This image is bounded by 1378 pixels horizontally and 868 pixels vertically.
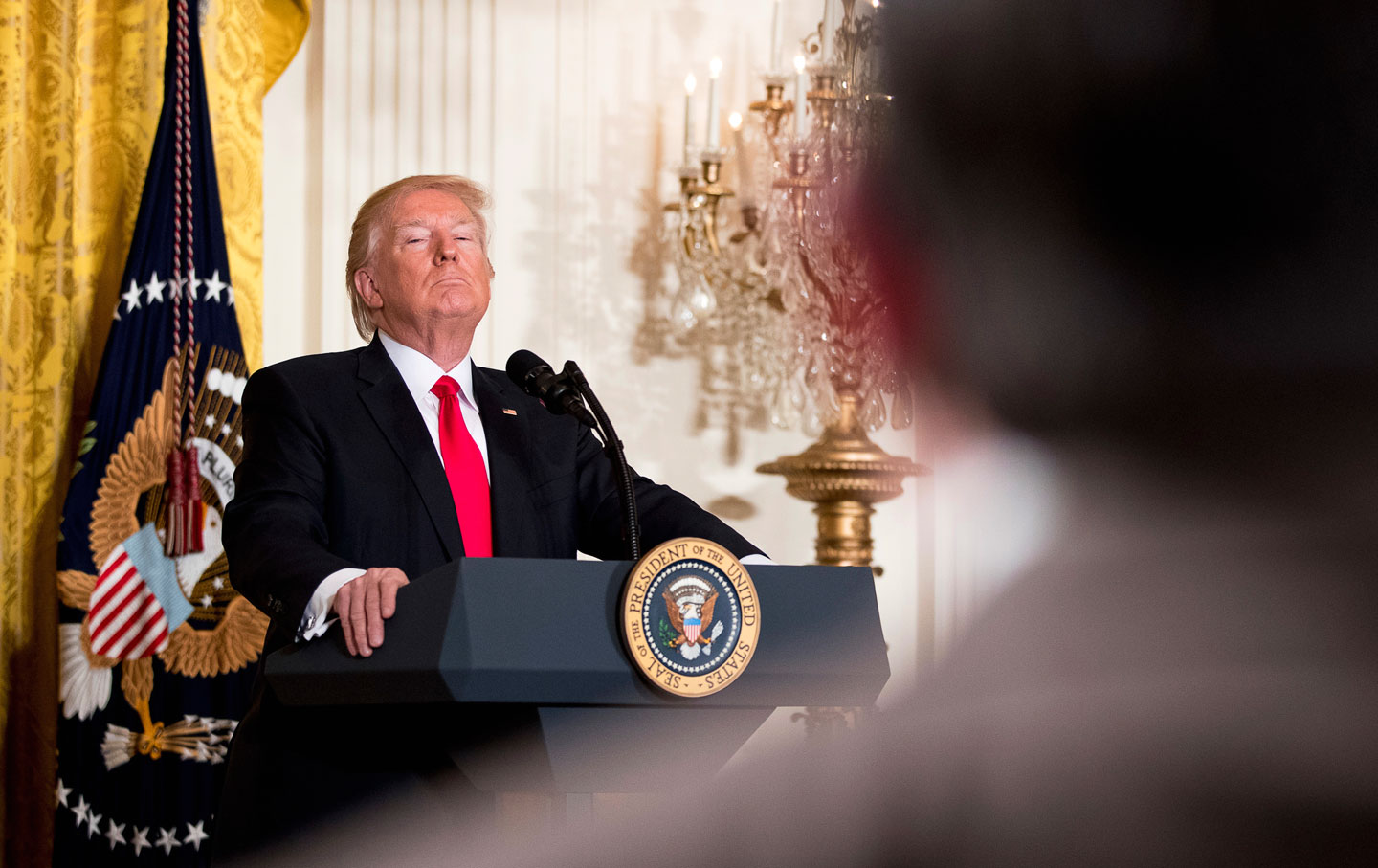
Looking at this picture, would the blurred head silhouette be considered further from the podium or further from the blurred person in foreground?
the podium

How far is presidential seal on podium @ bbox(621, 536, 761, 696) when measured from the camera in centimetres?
104

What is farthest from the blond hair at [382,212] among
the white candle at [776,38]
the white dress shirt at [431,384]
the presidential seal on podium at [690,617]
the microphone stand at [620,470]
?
the white candle at [776,38]

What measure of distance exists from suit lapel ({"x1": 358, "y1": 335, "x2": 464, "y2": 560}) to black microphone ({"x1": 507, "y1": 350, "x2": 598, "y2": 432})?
212 mm

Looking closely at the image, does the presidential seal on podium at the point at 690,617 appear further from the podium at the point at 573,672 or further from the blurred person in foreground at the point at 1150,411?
the blurred person in foreground at the point at 1150,411

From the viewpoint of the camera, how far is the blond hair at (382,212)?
2295 millimetres

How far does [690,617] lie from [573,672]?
0.37 feet

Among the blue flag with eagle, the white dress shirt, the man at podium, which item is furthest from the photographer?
the blue flag with eagle

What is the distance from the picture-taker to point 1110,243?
20 centimetres

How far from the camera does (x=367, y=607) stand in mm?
1283

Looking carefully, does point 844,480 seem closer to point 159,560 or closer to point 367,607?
point 159,560

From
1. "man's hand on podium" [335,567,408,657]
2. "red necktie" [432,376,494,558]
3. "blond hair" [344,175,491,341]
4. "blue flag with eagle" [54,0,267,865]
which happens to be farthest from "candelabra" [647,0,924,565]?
"man's hand on podium" [335,567,408,657]

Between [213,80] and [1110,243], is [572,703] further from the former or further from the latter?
[213,80]

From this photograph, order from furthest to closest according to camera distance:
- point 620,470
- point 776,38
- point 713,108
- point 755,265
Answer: point 755,265 → point 776,38 → point 713,108 → point 620,470

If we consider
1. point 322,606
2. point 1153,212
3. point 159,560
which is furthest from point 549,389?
point 159,560
